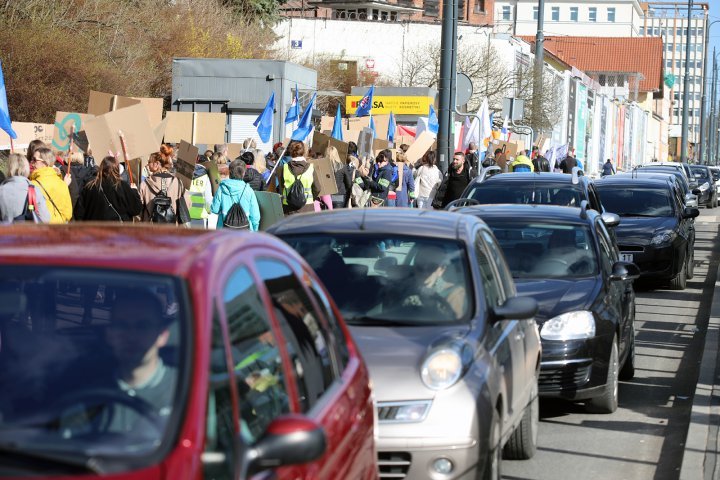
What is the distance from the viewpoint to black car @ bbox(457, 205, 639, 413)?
28.0 ft

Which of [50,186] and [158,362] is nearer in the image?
[158,362]

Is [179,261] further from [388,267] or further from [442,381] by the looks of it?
[388,267]

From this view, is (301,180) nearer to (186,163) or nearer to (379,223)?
(186,163)

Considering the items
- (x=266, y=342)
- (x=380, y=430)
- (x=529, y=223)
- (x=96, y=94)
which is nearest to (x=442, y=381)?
(x=380, y=430)

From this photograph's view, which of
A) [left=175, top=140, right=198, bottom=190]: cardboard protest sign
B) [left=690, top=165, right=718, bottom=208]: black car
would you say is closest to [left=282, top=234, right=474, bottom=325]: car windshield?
[left=175, top=140, right=198, bottom=190]: cardboard protest sign

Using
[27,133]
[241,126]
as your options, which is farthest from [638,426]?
[241,126]

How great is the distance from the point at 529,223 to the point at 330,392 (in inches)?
237

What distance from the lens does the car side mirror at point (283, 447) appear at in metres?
3.16

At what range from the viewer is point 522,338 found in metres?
7.20

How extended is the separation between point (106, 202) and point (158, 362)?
978 cm

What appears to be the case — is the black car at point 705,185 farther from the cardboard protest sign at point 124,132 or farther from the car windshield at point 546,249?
the car windshield at point 546,249

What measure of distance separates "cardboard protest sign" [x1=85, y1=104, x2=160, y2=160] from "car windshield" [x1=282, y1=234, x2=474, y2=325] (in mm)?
8326

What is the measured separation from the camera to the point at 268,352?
12.5 feet

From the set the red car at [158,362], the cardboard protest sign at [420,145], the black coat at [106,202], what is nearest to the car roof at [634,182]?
the cardboard protest sign at [420,145]
